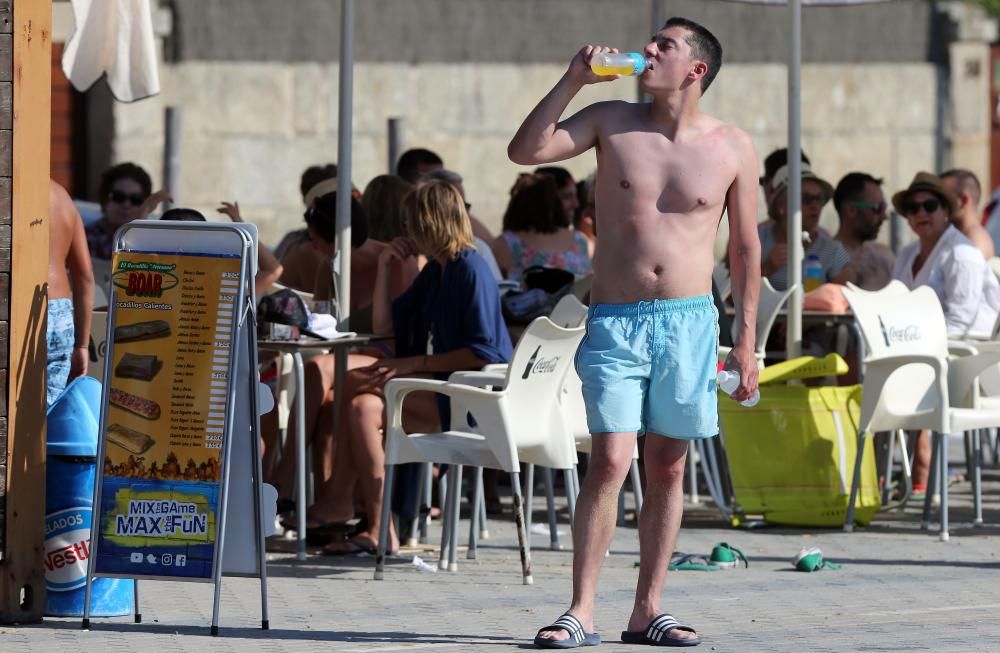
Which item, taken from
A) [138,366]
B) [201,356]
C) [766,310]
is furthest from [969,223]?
[138,366]

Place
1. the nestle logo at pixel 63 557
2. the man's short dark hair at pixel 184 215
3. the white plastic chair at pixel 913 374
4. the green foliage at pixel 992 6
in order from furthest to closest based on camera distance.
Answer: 1. the green foliage at pixel 992 6
2. the white plastic chair at pixel 913 374
3. the man's short dark hair at pixel 184 215
4. the nestle logo at pixel 63 557

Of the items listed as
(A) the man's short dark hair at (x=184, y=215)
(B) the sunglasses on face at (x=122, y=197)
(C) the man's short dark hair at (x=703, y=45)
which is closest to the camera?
(C) the man's short dark hair at (x=703, y=45)

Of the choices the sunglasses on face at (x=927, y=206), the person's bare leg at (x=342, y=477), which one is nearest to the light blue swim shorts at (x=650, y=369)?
the person's bare leg at (x=342, y=477)

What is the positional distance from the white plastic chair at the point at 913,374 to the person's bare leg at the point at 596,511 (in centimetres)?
317

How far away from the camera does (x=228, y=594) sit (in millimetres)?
7758

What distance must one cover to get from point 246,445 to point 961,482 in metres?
5.69

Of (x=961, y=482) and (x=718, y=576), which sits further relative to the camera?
(x=961, y=482)

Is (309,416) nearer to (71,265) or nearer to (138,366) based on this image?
(71,265)

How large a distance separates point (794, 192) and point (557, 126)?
3.87 metres

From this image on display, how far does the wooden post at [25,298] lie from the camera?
22.5 ft

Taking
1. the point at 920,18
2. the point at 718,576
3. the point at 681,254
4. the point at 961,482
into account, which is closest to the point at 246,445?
the point at 681,254

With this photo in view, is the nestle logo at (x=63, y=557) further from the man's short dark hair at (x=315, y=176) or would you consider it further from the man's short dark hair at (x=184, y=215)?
the man's short dark hair at (x=315, y=176)

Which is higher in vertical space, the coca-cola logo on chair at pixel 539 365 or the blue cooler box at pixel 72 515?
the coca-cola logo on chair at pixel 539 365

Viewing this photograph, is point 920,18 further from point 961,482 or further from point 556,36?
point 961,482
